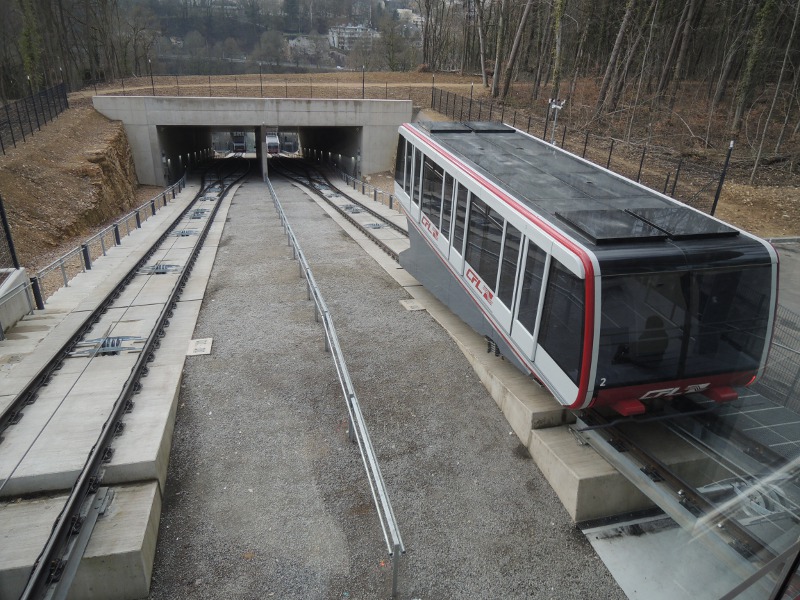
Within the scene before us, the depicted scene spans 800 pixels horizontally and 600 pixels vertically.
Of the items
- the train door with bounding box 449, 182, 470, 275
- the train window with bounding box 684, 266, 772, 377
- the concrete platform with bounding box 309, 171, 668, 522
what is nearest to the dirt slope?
the train door with bounding box 449, 182, 470, 275

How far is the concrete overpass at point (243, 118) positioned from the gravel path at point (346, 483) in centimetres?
2818

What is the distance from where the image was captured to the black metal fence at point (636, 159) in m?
21.0

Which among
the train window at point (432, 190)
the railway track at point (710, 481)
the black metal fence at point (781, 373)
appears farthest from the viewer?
the train window at point (432, 190)

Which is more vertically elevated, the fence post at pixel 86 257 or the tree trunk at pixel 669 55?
the tree trunk at pixel 669 55

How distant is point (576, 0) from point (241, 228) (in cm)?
3287

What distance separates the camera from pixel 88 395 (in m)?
7.96

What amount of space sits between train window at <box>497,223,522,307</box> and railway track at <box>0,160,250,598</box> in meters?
5.65

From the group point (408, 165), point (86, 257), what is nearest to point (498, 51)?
point (408, 165)

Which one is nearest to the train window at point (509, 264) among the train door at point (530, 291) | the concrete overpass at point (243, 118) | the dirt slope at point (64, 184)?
the train door at point (530, 291)

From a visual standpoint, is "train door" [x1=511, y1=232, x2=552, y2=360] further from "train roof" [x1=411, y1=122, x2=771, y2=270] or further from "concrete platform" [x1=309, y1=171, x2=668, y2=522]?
"concrete platform" [x1=309, y1=171, x2=668, y2=522]

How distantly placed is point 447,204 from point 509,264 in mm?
3067

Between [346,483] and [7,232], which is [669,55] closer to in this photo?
[7,232]

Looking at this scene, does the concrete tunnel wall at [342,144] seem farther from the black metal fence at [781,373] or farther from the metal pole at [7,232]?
the black metal fence at [781,373]

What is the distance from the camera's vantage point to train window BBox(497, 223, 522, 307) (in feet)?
24.6
